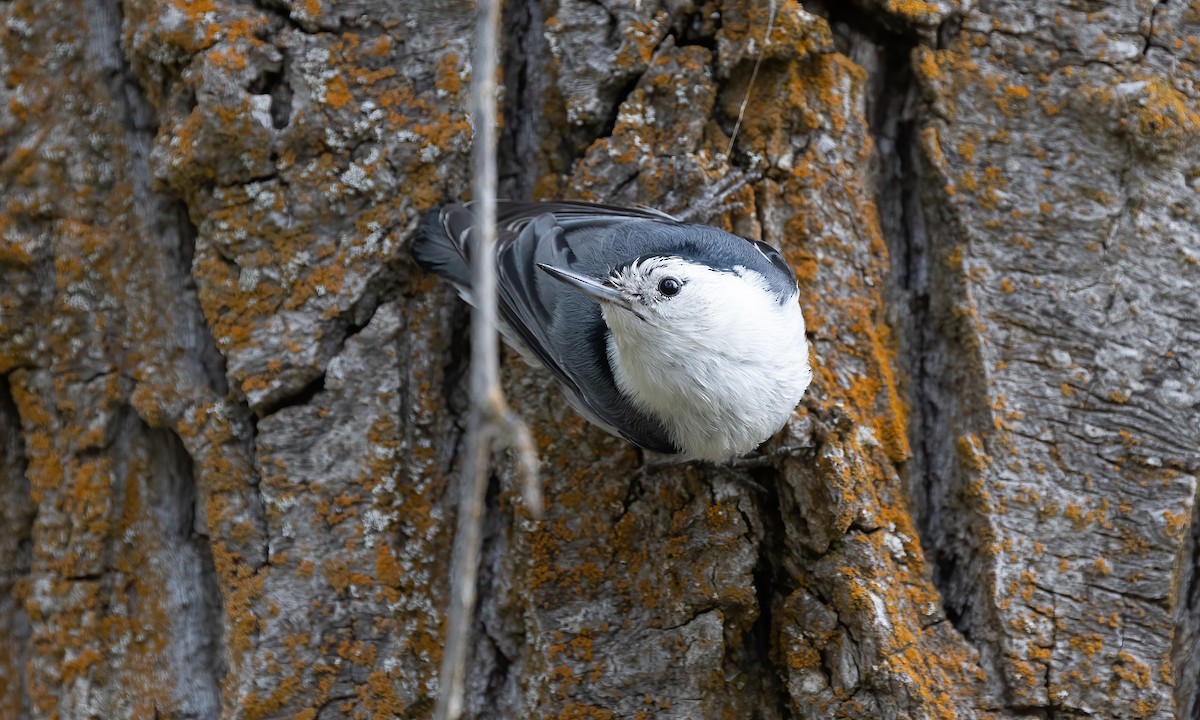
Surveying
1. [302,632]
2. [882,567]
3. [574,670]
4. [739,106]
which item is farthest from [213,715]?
[739,106]

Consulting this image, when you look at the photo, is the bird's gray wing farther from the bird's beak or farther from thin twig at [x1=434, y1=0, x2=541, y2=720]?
thin twig at [x1=434, y1=0, x2=541, y2=720]

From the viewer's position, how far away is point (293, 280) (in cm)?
204

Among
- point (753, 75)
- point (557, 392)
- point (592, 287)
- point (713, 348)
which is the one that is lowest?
point (557, 392)

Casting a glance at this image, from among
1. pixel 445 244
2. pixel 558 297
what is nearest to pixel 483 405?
pixel 445 244

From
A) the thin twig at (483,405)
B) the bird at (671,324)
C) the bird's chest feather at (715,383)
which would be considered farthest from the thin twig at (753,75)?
the thin twig at (483,405)

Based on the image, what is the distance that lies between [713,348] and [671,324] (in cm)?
10

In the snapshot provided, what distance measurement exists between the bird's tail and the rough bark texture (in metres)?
0.06

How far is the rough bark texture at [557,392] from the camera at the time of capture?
1871 mm

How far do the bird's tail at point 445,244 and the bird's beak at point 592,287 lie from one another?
0.19 meters

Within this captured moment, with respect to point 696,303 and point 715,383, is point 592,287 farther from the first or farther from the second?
point 715,383

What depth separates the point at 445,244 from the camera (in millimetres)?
2000

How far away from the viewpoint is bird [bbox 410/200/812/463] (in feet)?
6.16

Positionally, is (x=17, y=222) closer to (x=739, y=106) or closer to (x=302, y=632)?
(x=302, y=632)

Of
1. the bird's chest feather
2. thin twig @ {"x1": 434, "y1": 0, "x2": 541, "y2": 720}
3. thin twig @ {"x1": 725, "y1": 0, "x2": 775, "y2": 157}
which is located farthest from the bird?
thin twig @ {"x1": 434, "y1": 0, "x2": 541, "y2": 720}
